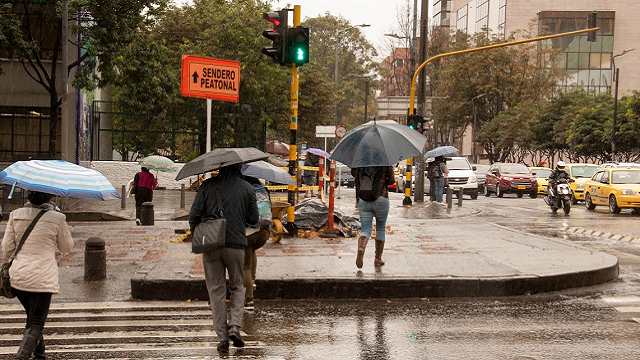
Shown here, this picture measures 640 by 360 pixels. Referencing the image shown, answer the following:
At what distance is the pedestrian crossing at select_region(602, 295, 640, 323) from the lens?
28.5ft

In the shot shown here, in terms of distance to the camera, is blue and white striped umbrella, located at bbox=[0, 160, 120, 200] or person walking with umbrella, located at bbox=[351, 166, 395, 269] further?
person walking with umbrella, located at bbox=[351, 166, 395, 269]

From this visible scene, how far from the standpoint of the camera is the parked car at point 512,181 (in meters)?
37.8

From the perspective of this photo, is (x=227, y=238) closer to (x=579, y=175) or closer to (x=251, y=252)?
(x=251, y=252)

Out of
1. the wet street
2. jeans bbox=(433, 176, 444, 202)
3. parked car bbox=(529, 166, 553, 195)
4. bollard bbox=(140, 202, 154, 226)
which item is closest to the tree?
bollard bbox=(140, 202, 154, 226)

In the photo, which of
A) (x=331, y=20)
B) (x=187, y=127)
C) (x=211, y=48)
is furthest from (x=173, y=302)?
(x=331, y=20)

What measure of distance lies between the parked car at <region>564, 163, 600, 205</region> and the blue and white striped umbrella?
27.0 meters

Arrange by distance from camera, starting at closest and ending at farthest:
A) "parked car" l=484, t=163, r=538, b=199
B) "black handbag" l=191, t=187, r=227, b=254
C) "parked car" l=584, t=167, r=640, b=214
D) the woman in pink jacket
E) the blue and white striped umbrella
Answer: the woman in pink jacket → the blue and white striped umbrella → "black handbag" l=191, t=187, r=227, b=254 → "parked car" l=584, t=167, r=640, b=214 → "parked car" l=484, t=163, r=538, b=199

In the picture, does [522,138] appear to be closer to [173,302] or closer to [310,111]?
[310,111]

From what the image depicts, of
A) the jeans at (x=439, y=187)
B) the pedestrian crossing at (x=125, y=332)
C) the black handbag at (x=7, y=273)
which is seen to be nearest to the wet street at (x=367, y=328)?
the pedestrian crossing at (x=125, y=332)

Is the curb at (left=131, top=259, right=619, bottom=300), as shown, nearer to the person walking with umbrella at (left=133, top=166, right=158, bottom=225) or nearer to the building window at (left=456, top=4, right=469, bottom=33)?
the person walking with umbrella at (left=133, top=166, right=158, bottom=225)

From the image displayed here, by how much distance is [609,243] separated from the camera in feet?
53.5

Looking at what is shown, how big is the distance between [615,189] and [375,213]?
16.7 m

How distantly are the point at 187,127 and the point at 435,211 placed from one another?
48.4 feet

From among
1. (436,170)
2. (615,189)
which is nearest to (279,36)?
(436,170)
